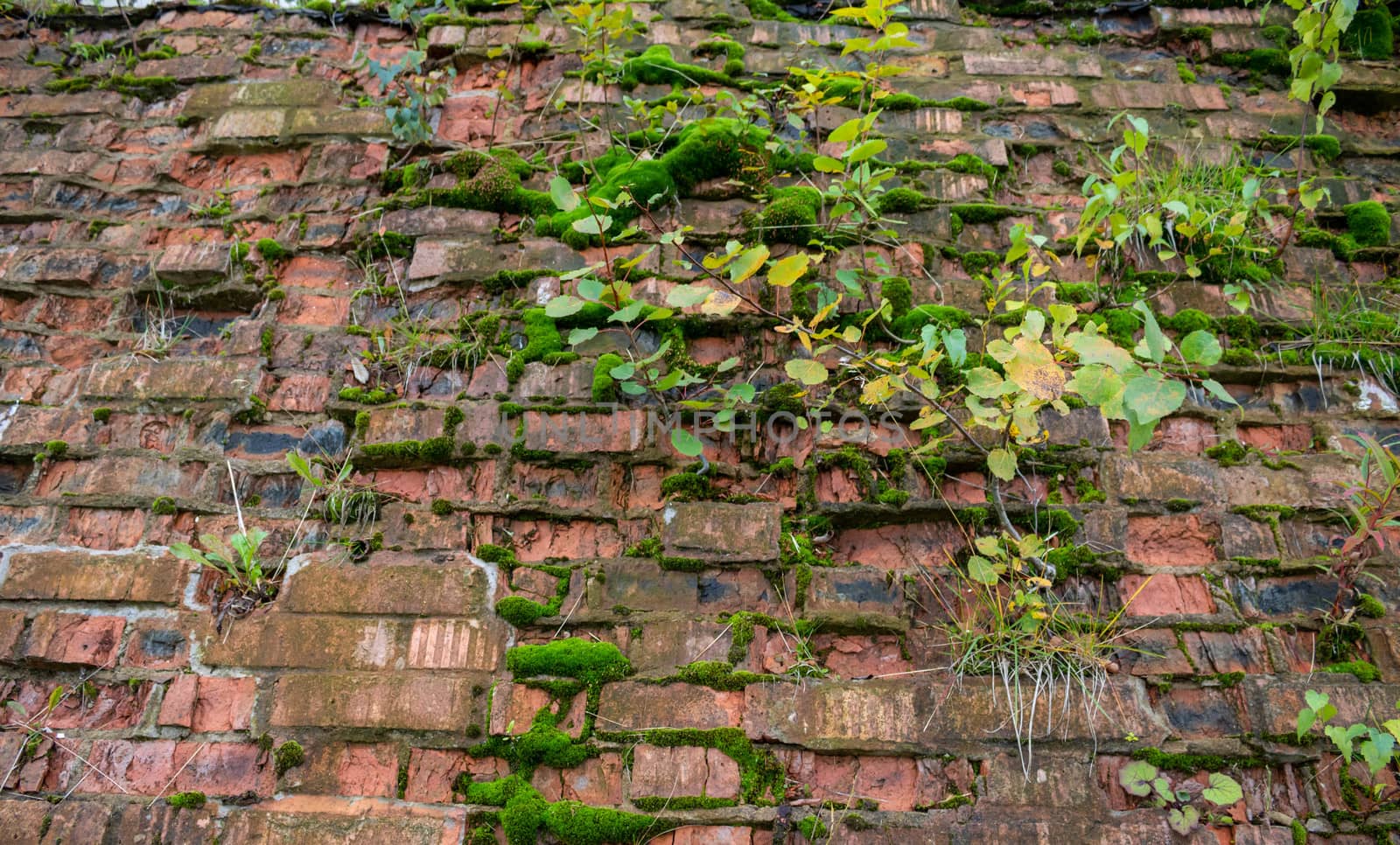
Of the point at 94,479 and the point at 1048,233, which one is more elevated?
the point at 1048,233

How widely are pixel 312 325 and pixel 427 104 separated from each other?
0.75 metres

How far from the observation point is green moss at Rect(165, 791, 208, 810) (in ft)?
5.23

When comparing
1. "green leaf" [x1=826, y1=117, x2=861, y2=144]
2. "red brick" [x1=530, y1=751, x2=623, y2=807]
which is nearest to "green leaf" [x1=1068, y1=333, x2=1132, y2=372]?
"green leaf" [x1=826, y1=117, x2=861, y2=144]

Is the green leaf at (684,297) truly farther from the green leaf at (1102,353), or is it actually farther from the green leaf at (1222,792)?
the green leaf at (1222,792)

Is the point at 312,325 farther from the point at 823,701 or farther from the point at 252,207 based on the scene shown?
the point at 823,701

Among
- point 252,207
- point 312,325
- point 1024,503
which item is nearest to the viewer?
point 1024,503

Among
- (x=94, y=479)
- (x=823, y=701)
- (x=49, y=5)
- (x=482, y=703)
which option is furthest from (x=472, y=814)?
(x=49, y=5)

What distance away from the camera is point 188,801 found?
62.8 inches

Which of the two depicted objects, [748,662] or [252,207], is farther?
[252,207]

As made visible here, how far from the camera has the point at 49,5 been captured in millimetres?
2764

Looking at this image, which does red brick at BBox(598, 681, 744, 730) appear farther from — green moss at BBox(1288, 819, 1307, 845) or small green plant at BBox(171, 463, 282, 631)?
green moss at BBox(1288, 819, 1307, 845)

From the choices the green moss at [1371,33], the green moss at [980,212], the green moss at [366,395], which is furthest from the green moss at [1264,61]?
the green moss at [366,395]

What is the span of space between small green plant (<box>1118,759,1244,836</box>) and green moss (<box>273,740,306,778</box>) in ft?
5.07

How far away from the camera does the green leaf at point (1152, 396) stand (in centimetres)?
141
